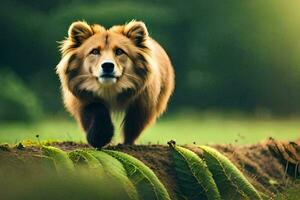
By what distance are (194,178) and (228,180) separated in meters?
0.31

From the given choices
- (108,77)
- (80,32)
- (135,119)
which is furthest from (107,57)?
(135,119)

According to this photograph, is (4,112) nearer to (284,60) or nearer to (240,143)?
(240,143)

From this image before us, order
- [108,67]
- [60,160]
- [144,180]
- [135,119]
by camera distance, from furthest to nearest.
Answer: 1. [135,119]
2. [108,67]
3. [144,180]
4. [60,160]

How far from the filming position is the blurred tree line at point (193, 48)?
30.6 feet

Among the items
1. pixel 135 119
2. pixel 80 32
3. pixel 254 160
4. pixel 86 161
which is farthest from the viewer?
pixel 254 160

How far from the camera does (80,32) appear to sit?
24.2ft

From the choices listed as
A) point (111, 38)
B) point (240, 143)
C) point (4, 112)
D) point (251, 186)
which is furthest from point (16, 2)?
point (251, 186)

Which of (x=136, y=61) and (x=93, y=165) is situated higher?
(x=136, y=61)

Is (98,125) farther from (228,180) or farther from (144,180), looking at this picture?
(228,180)

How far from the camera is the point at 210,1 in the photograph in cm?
1128

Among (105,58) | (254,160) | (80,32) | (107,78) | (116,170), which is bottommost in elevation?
(254,160)

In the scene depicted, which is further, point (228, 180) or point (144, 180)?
point (228, 180)

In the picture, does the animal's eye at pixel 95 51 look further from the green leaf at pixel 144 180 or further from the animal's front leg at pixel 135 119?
the green leaf at pixel 144 180

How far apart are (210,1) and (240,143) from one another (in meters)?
2.99
